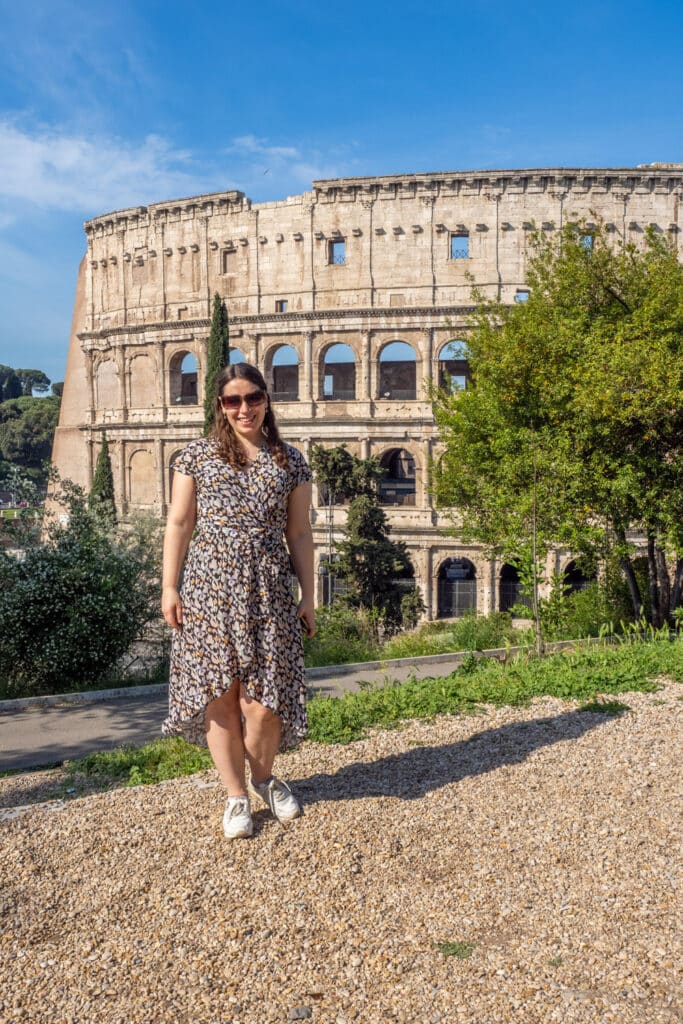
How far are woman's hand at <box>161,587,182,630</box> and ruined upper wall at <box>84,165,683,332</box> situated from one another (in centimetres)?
2387

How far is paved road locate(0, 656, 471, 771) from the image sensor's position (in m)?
6.34

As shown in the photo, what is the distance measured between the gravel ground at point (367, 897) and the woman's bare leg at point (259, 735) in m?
0.25

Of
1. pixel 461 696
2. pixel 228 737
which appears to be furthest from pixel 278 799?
pixel 461 696

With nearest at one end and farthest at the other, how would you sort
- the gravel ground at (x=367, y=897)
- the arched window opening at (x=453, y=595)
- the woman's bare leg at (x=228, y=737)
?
the gravel ground at (x=367, y=897) < the woman's bare leg at (x=228, y=737) < the arched window opening at (x=453, y=595)

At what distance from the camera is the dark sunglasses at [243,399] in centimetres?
391

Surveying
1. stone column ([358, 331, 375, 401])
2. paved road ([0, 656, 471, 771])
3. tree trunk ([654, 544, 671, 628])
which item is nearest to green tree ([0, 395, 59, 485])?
stone column ([358, 331, 375, 401])

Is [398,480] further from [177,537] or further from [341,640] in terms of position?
[177,537]

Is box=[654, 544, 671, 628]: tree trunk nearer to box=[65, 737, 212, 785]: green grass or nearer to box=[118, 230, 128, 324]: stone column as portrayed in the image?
box=[65, 737, 212, 785]: green grass

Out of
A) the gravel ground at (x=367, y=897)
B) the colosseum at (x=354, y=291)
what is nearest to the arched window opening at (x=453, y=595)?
the colosseum at (x=354, y=291)

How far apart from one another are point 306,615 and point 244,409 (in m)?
1.08

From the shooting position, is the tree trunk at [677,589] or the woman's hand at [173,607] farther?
Answer: the tree trunk at [677,589]

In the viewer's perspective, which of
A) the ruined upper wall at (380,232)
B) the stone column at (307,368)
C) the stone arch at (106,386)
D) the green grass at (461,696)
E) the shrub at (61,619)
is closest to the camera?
the green grass at (461,696)

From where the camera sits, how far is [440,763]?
15.9 ft

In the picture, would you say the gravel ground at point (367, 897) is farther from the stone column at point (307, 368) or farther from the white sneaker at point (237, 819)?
the stone column at point (307, 368)
